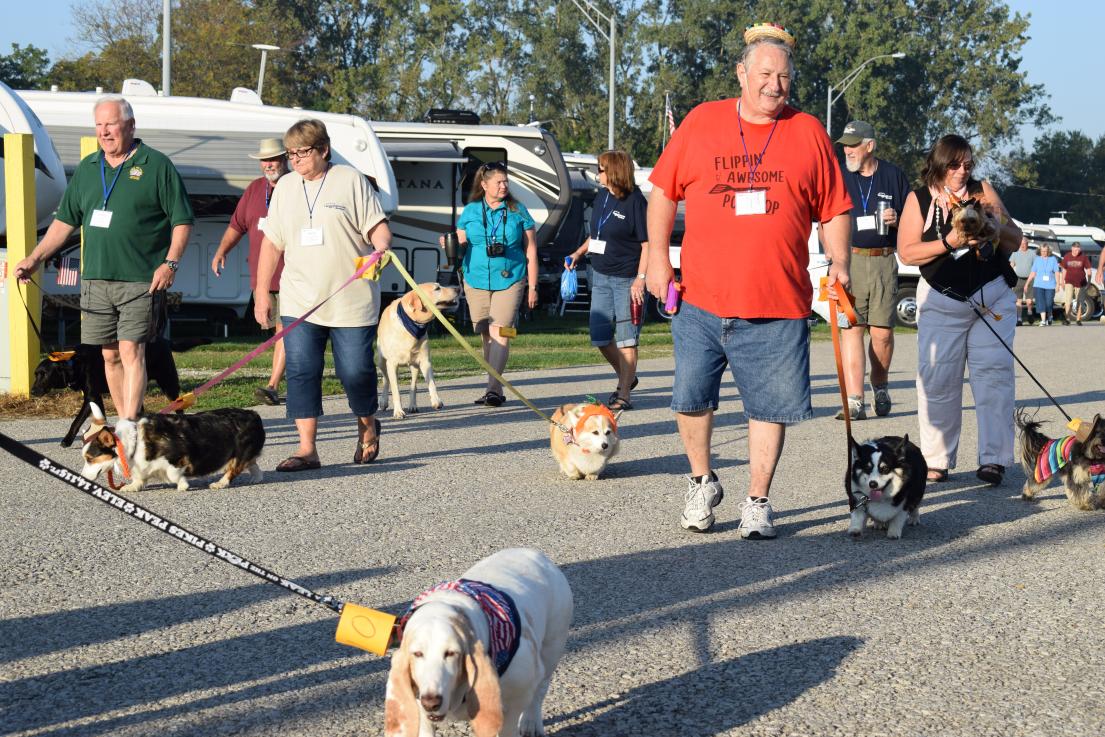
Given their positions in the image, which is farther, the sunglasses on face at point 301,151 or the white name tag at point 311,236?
the white name tag at point 311,236

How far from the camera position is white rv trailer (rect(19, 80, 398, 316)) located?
16891 mm

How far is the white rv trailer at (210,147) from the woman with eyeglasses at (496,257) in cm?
622

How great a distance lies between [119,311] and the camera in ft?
25.4

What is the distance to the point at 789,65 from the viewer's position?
213 inches

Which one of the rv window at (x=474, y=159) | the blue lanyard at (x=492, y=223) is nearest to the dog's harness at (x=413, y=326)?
the blue lanyard at (x=492, y=223)

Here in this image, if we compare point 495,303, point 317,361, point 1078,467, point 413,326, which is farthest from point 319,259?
point 1078,467

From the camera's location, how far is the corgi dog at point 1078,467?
21.6 feet

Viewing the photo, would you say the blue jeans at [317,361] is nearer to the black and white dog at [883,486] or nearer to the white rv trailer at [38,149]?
the black and white dog at [883,486]

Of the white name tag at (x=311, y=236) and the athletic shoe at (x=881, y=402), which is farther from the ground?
the white name tag at (x=311, y=236)

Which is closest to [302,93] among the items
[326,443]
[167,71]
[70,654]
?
[167,71]

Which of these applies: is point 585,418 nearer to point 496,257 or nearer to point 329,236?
point 329,236

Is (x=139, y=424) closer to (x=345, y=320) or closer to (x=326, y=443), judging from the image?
(x=345, y=320)

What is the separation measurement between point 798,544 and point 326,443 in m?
4.04

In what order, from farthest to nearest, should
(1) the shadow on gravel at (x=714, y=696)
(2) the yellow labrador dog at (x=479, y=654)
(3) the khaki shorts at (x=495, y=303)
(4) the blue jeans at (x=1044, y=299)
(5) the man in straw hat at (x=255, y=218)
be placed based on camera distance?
(4) the blue jeans at (x=1044, y=299) → (3) the khaki shorts at (x=495, y=303) → (5) the man in straw hat at (x=255, y=218) → (1) the shadow on gravel at (x=714, y=696) → (2) the yellow labrador dog at (x=479, y=654)
